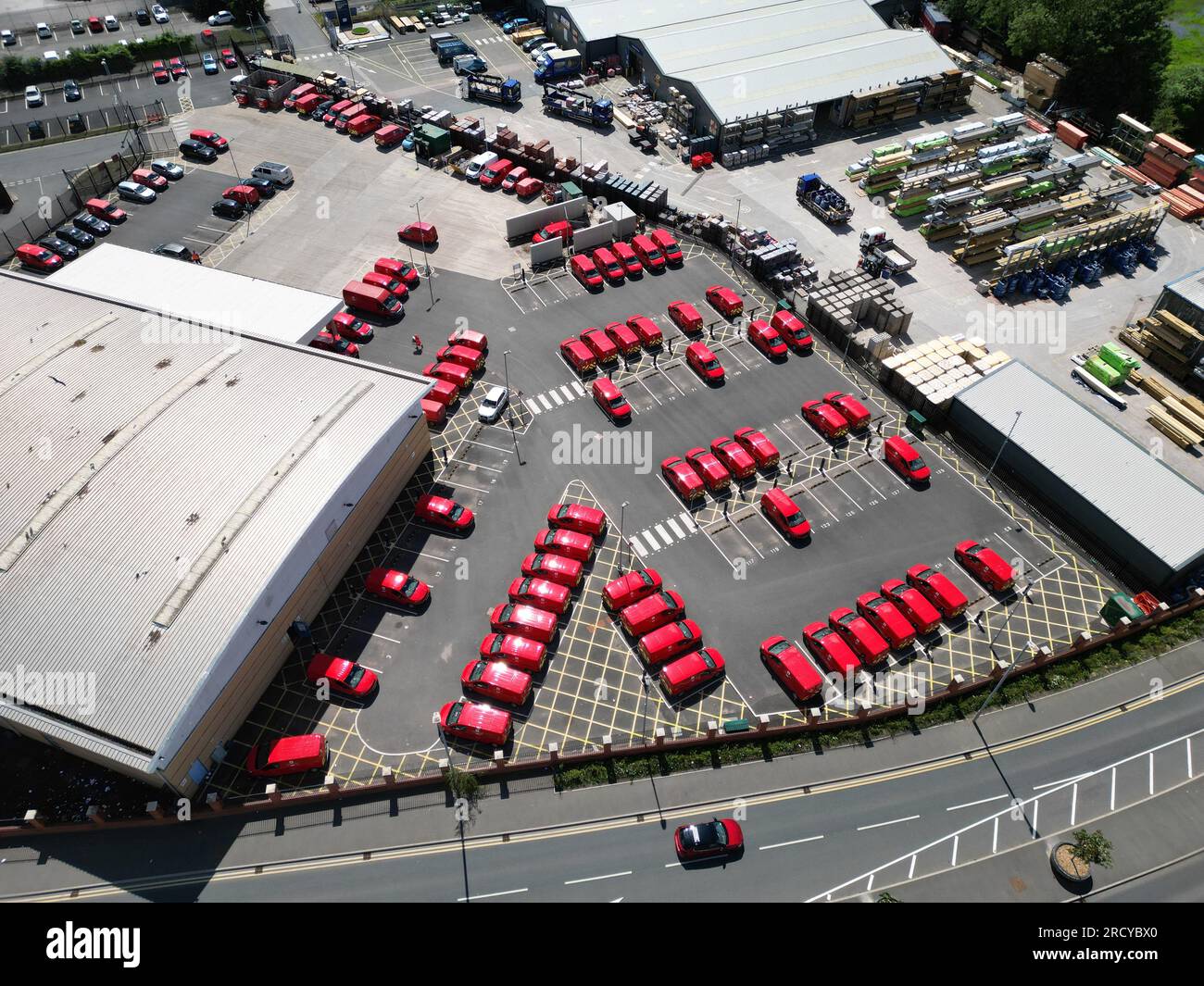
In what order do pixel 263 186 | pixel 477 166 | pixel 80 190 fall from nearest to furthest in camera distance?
pixel 80 190
pixel 263 186
pixel 477 166

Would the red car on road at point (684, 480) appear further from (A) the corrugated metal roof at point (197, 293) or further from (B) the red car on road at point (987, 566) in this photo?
(A) the corrugated metal roof at point (197, 293)

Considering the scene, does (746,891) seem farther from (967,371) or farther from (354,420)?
(967,371)

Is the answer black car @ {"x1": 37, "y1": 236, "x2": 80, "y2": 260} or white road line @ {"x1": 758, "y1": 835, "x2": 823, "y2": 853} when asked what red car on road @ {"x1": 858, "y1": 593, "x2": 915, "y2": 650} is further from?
black car @ {"x1": 37, "y1": 236, "x2": 80, "y2": 260}

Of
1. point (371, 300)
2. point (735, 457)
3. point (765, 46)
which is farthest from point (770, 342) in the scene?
point (765, 46)

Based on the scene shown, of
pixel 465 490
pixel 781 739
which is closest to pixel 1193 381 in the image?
pixel 781 739

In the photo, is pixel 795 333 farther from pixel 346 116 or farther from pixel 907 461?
pixel 346 116

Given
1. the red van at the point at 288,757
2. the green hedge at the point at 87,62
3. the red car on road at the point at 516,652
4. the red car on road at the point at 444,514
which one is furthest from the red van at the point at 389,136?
the red van at the point at 288,757

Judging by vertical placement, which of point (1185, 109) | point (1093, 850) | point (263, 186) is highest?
point (1185, 109)
